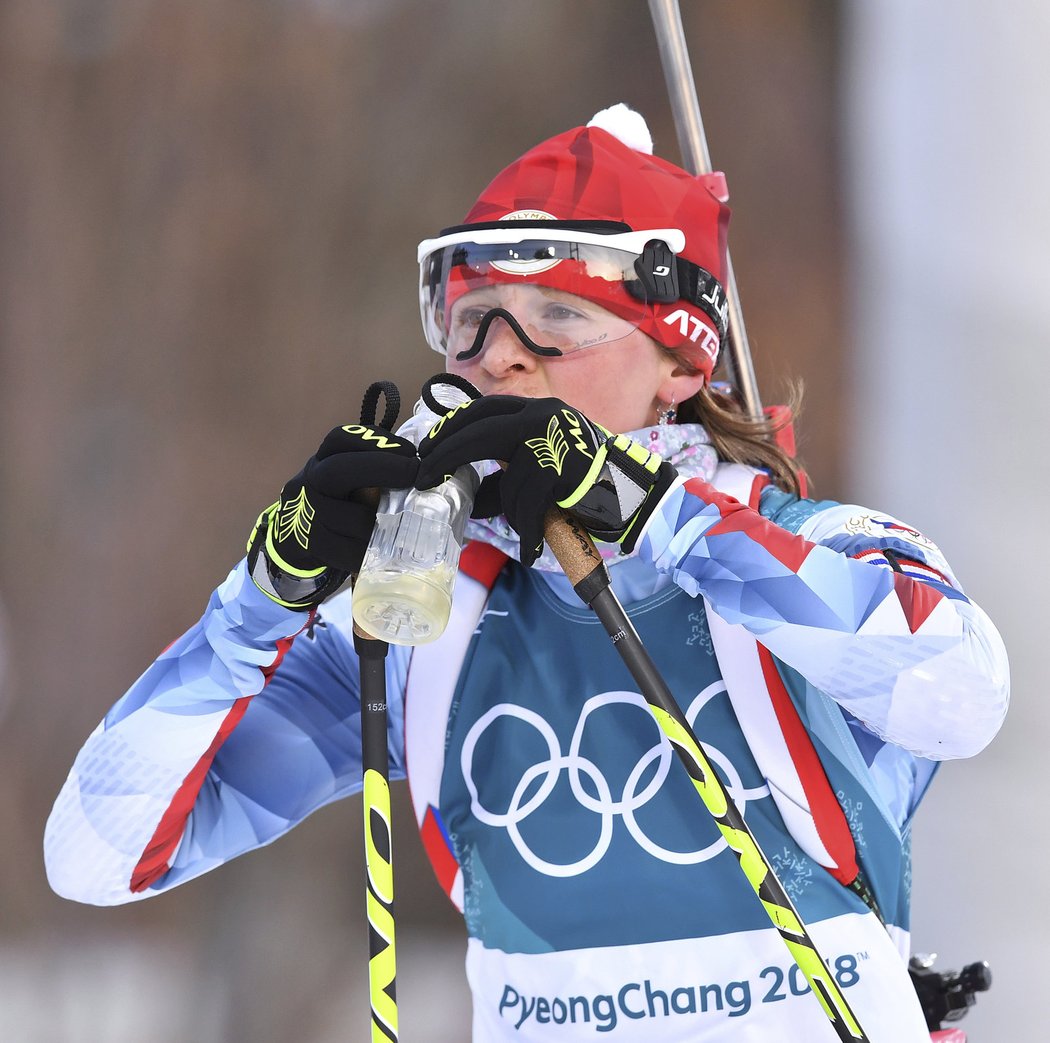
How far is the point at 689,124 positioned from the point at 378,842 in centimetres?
84

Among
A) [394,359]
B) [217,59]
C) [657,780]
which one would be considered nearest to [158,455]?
[394,359]

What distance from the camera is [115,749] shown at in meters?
1.08

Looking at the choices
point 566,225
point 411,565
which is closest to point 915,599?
point 411,565

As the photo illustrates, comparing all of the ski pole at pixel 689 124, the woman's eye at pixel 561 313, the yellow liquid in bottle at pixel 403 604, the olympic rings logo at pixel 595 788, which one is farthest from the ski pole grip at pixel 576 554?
the ski pole at pixel 689 124

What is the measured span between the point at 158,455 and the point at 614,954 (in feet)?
5.60

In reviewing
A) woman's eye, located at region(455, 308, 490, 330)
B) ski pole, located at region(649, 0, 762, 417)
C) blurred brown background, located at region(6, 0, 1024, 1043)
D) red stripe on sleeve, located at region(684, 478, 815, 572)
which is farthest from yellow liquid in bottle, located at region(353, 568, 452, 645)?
blurred brown background, located at region(6, 0, 1024, 1043)

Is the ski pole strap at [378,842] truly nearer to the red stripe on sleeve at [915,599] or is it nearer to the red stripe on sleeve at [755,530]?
the red stripe on sleeve at [755,530]

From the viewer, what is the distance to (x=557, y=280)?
1154 mm

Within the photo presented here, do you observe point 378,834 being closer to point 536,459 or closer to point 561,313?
point 536,459

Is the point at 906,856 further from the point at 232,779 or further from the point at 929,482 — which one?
the point at 929,482

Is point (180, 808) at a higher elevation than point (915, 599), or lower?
lower

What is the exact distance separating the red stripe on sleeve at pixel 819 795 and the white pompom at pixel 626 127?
618 millimetres

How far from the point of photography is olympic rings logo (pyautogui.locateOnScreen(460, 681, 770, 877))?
1.05m

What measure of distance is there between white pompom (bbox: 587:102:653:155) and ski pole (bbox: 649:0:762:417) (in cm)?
4
